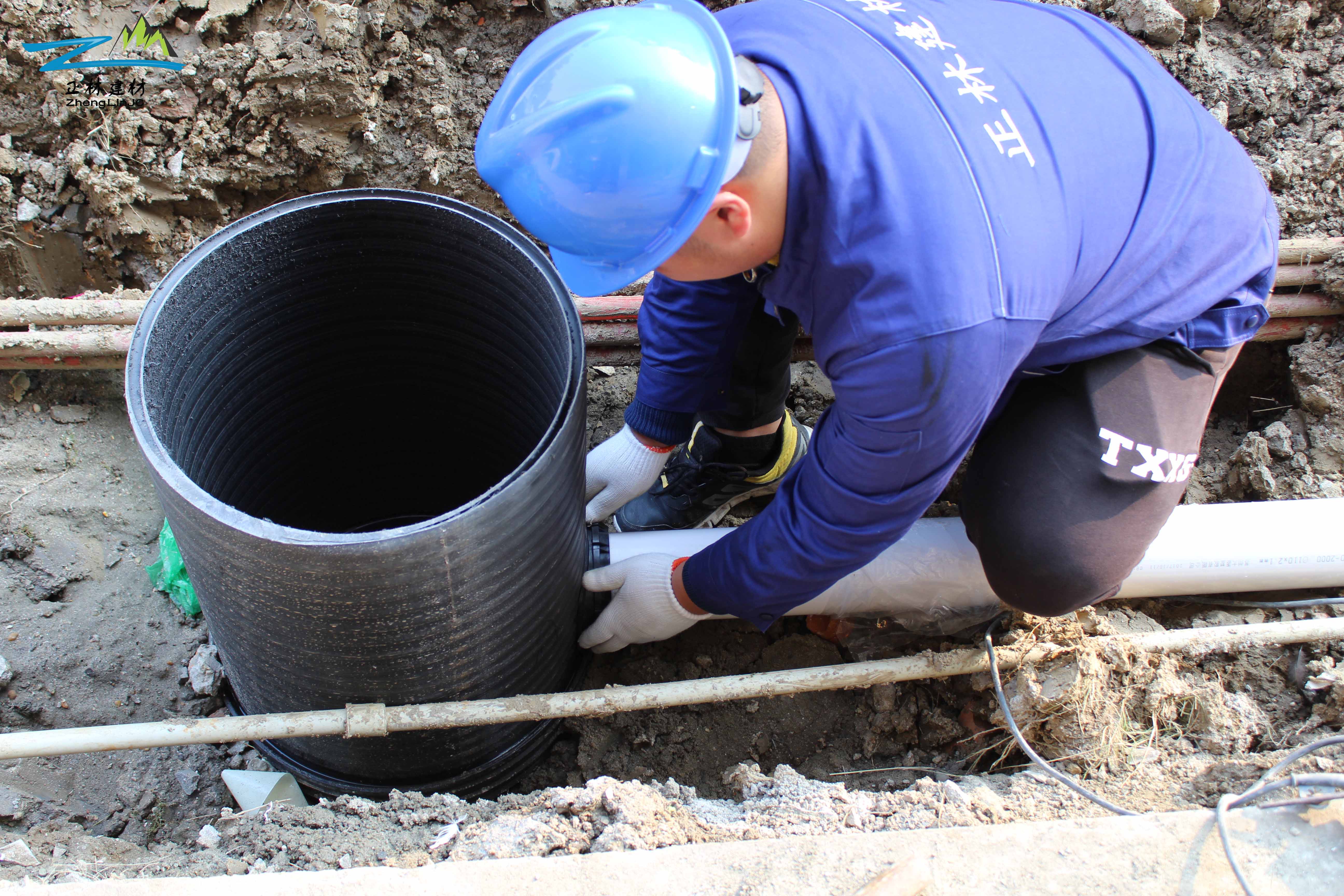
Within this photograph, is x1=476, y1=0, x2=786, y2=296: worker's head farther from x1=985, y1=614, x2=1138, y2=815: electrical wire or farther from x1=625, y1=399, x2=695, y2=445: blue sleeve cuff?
x1=985, y1=614, x2=1138, y2=815: electrical wire

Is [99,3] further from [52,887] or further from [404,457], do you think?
[52,887]

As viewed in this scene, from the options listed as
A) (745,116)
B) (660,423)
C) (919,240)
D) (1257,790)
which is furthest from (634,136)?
(1257,790)

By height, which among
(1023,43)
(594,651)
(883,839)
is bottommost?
(594,651)

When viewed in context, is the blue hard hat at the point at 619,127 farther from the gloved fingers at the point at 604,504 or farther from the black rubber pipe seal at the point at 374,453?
the gloved fingers at the point at 604,504

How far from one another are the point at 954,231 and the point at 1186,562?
1.18m

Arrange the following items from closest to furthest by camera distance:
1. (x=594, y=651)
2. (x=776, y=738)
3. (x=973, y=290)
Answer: (x=973, y=290), (x=776, y=738), (x=594, y=651)

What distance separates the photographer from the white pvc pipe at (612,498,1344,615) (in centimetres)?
182

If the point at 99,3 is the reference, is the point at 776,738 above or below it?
below

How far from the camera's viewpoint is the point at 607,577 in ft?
5.95

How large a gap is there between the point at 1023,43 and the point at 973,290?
49 cm

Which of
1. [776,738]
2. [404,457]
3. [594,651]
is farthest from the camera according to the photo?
[404,457]

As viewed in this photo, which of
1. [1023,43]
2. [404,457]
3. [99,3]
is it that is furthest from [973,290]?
[99,3]

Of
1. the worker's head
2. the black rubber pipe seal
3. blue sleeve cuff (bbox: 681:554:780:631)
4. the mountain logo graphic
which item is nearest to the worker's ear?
the worker's head

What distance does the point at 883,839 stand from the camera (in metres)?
1.17
